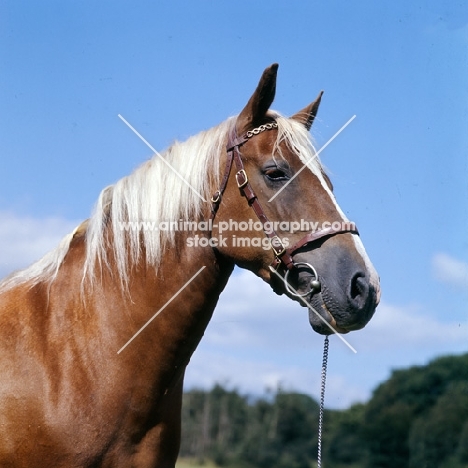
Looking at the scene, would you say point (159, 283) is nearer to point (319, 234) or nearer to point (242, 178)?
point (242, 178)

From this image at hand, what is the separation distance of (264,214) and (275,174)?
0.29 m

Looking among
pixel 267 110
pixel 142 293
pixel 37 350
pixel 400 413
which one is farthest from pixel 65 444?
pixel 400 413

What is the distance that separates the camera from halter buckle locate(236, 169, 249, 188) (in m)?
4.20

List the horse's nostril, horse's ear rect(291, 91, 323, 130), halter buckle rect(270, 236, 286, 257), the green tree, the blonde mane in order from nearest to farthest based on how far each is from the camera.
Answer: the horse's nostril < halter buckle rect(270, 236, 286, 257) < the blonde mane < horse's ear rect(291, 91, 323, 130) < the green tree

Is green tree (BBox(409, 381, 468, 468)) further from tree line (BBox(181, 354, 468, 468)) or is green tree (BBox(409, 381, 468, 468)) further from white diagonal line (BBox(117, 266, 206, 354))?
white diagonal line (BBox(117, 266, 206, 354))

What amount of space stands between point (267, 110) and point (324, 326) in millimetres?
1600

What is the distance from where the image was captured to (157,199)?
439 cm

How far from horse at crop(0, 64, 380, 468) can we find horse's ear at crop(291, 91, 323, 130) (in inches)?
14.1

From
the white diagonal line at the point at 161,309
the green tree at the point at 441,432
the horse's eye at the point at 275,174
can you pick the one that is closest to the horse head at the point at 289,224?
the horse's eye at the point at 275,174

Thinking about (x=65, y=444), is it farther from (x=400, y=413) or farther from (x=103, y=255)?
(x=400, y=413)

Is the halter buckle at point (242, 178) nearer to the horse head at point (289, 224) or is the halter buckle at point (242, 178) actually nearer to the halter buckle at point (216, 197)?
the horse head at point (289, 224)

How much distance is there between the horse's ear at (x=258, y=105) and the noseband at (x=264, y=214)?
0.19 ft

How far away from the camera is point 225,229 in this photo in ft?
13.9

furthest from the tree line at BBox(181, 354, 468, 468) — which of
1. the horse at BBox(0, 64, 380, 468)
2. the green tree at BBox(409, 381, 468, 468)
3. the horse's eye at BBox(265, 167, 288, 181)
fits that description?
the horse's eye at BBox(265, 167, 288, 181)
